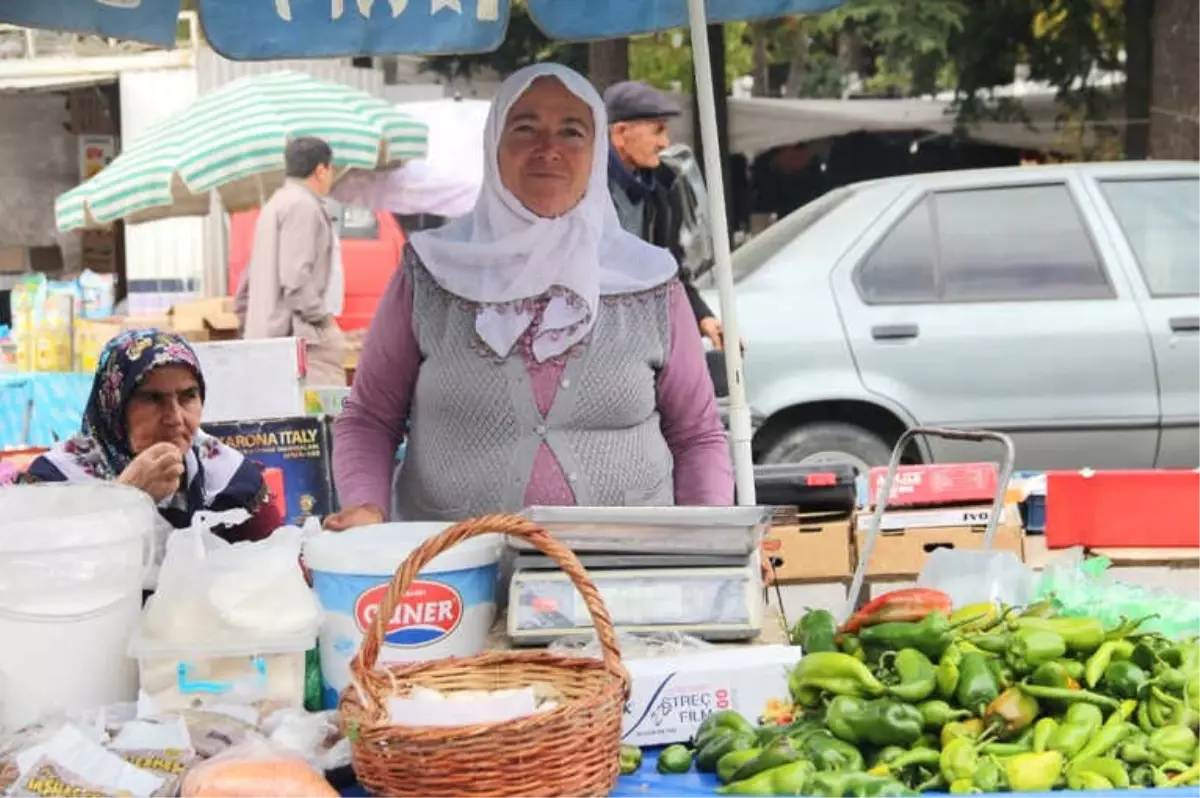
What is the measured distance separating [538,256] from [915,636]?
46.4 inches

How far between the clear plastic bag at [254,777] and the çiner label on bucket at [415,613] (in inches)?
11.2

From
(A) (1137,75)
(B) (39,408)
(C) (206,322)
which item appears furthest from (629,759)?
(A) (1137,75)

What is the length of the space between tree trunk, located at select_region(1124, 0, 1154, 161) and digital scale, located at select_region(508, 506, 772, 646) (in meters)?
12.2

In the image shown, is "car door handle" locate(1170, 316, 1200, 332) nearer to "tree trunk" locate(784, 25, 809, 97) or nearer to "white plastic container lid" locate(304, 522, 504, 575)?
"white plastic container lid" locate(304, 522, 504, 575)

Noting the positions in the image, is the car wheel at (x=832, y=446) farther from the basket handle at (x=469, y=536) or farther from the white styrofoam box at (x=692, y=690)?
the basket handle at (x=469, y=536)

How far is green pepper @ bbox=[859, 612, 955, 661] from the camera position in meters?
2.43

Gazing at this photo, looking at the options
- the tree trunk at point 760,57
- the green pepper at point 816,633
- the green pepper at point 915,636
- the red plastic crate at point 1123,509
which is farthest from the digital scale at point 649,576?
the tree trunk at point 760,57

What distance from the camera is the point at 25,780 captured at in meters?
2.01

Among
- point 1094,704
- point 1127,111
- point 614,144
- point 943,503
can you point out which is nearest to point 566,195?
point 1094,704

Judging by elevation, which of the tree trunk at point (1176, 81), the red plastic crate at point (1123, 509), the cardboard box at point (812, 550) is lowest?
the cardboard box at point (812, 550)

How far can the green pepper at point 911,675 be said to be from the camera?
7.61 ft

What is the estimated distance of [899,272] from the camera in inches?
283

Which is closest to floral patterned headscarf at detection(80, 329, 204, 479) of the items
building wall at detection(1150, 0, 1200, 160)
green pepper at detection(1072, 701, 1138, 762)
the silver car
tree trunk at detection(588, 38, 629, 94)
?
green pepper at detection(1072, 701, 1138, 762)

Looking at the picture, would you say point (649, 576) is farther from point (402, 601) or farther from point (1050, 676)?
point (1050, 676)
